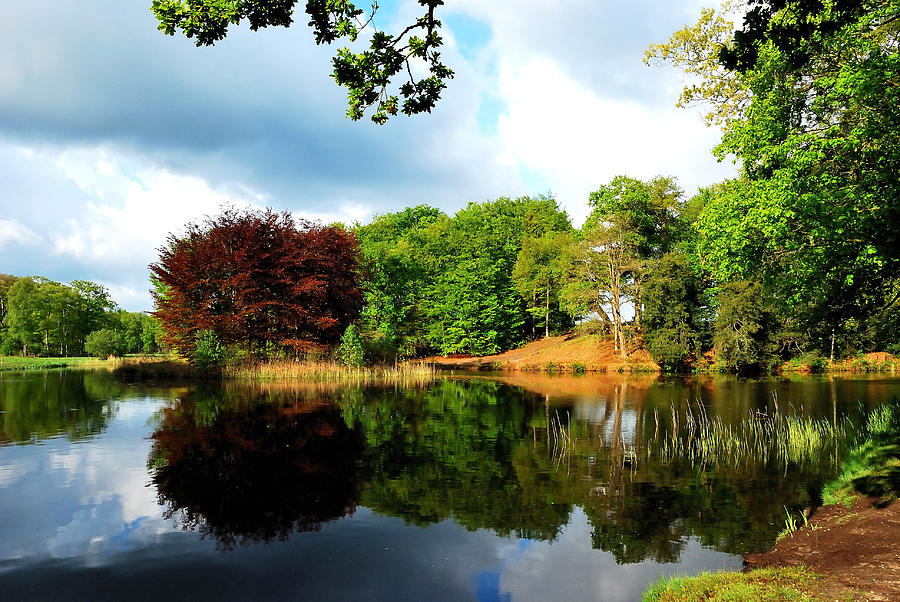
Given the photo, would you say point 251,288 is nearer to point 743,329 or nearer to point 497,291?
point 497,291

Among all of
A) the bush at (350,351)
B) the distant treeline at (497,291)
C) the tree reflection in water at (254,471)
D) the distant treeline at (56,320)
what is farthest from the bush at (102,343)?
the tree reflection in water at (254,471)

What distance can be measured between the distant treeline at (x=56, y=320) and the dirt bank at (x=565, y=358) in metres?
39.8

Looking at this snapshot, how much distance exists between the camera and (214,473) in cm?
1080

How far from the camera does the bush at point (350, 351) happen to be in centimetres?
3366

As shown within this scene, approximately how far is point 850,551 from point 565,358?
41.2 metres

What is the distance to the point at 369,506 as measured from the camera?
901 cm

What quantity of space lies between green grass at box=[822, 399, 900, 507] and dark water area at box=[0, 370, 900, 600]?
0.59m

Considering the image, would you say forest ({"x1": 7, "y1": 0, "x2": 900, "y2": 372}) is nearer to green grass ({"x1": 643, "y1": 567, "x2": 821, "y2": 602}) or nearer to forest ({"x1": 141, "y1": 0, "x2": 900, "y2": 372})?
forest ({"x1": 141, "y1": 0, "x2": 900, "y2": 372})

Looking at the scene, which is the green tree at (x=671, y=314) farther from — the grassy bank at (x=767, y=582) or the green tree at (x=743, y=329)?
the grassy bank at (x=767, y=582)

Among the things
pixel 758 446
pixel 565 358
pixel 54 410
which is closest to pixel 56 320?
pixel 54 410

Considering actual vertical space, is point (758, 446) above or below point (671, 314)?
below

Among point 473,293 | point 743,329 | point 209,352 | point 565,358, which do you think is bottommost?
point 565,358

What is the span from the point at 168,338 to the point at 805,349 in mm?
46373

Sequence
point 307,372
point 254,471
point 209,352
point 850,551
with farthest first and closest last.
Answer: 1. point 209,352
2. point 307,372
3. point 254,471
4. point 850,551
